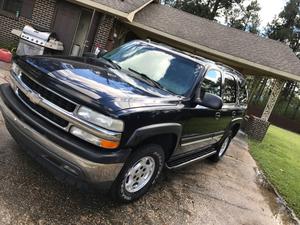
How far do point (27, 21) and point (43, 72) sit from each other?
11080 mm

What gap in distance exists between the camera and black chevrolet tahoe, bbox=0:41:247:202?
3281mm

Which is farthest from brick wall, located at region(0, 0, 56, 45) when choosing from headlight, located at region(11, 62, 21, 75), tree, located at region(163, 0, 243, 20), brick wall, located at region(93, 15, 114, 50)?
tree, located at region(163, 0, 243, 20)

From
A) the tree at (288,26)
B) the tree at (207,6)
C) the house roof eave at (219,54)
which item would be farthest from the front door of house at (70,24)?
the tree at (288,26)

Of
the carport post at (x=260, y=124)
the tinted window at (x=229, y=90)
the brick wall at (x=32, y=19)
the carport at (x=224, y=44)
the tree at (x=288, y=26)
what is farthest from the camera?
the tree at (x=288, y=26)

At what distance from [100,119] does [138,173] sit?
3.45 feet

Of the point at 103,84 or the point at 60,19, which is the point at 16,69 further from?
the point at 60,19

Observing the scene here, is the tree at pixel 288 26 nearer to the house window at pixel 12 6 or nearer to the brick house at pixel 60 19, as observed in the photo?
the brick house at pixel 60 19

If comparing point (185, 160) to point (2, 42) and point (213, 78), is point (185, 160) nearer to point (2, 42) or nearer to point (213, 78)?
point (213, 78)

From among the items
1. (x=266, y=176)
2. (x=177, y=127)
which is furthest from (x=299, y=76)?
(x=177, y=127)

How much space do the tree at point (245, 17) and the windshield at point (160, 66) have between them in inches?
1524

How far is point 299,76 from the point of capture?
13297 mm

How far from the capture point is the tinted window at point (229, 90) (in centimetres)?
617

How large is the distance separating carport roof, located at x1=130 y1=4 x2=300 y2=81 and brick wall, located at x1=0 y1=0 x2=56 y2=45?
11.4 feet

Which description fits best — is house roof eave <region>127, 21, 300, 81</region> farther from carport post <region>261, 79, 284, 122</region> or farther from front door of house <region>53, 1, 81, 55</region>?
front door of house <region>53, 1, 81, 55</region>
